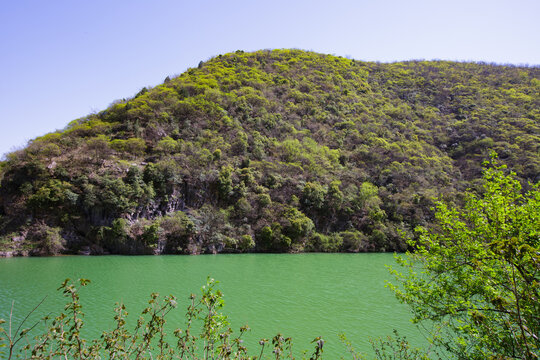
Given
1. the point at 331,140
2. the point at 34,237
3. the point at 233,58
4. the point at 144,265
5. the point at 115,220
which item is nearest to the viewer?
the point at 144,265

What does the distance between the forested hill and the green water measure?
687 cm

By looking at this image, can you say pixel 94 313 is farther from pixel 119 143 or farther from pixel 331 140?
pixel 331 140

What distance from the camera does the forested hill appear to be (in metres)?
29.6

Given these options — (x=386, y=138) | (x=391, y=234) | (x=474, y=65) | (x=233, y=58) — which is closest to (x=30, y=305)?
(x=391, y=234)

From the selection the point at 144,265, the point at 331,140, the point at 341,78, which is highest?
the point at 341,78

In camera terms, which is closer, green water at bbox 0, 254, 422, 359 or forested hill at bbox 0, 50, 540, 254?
green water at bbox 0, 254, 422, 359

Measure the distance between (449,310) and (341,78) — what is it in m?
68.5

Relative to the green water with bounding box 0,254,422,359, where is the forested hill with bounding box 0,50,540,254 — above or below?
above

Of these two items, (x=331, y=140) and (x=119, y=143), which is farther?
(x=331, y=140)

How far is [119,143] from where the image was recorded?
35.9 m

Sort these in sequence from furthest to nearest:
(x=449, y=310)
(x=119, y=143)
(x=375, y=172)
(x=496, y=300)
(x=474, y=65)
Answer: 1. (x=474, y=65)
2. (x=375, y=172)
3. (x=119, y=143)
4. (x=449, y=310)
5. (x=496, y=300)

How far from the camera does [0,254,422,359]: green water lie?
405 inches

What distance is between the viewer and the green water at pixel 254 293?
10.3 m

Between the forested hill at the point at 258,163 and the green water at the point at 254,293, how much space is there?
6.87 metres
